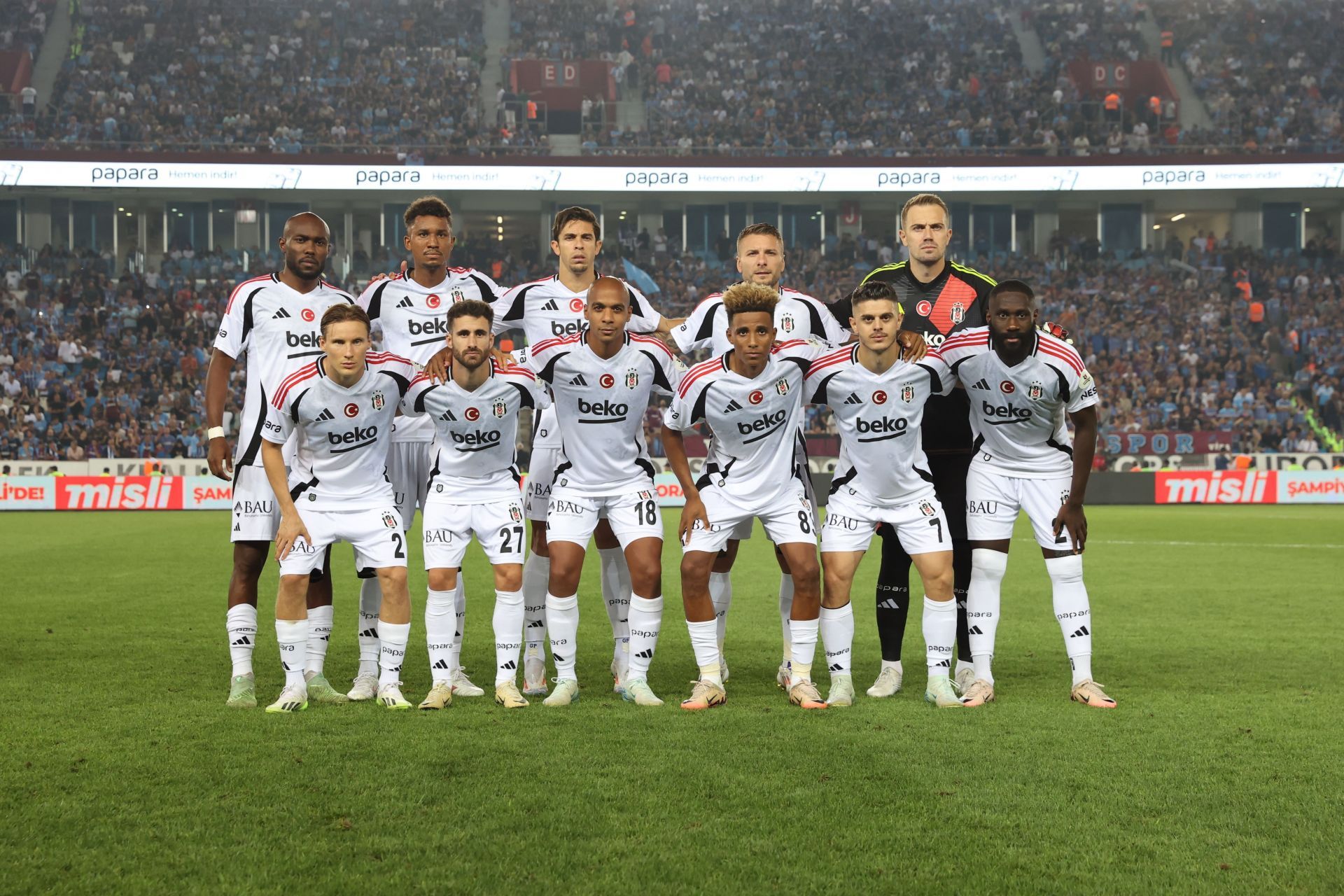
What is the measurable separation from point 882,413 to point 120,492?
23.6 metres

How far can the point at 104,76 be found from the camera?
3875 cm

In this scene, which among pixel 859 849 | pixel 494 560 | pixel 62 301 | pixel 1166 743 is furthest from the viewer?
pixel 62 301

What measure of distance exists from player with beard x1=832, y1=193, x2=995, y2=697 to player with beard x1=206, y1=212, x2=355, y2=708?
300 centimetres

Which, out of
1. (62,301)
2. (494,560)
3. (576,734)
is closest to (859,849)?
(576,734)

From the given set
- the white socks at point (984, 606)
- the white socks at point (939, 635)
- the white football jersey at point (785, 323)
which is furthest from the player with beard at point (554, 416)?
the white socks at point (984, 606)

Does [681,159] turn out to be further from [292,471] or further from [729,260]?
[292,471]

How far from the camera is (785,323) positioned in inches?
291

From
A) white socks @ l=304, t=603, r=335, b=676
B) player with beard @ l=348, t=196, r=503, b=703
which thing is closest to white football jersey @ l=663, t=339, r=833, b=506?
player with beard @ l=348, t=196, r=503, b=703

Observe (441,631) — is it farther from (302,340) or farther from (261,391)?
(302,340)

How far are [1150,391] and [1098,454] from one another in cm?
458

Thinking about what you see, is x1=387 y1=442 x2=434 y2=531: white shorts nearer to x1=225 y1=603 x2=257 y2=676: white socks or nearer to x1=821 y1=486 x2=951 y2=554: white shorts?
x1=225 y1=603 x2=257 y2=676: white socks

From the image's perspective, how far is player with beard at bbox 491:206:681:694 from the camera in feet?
23.0

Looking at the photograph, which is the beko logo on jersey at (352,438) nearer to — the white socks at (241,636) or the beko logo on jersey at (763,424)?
the white socks at (241,636)

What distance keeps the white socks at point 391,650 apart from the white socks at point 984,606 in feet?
9.69
